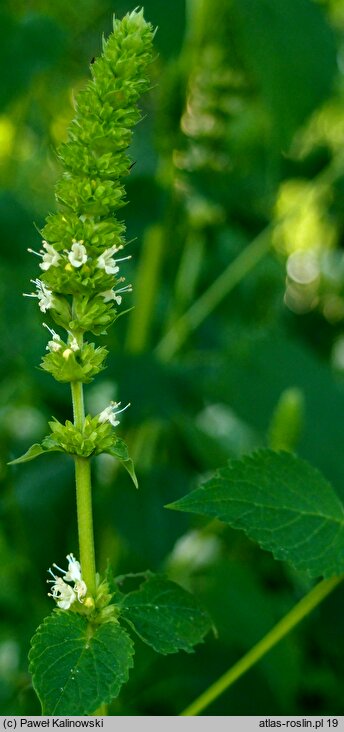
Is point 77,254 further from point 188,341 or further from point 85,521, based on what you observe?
point 188,341

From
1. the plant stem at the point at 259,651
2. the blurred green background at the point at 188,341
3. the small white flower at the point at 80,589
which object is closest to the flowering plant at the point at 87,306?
the small white flower at the point at 80,589

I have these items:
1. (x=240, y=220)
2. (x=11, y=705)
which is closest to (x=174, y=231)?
(x=240, y=220)

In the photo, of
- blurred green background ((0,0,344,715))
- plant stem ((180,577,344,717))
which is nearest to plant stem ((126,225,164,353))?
blurred green background ((0,0,344,715))

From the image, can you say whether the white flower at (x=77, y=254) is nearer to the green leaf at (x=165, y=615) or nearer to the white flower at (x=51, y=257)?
the white flower at (x=51, y=257)

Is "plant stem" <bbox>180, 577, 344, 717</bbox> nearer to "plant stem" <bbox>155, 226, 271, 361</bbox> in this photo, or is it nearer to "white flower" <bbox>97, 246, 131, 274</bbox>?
"white flower" <bbox>97, 246, 131, 274</bbox>

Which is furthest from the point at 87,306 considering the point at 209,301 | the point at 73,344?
the point at 209,301

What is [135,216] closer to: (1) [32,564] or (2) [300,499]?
(1) [32,564]
